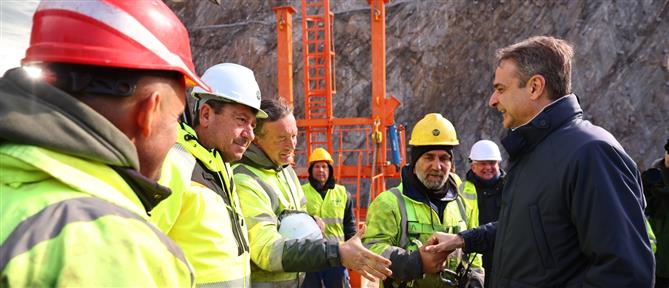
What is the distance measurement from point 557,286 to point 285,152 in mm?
1598

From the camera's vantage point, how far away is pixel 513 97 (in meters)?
2.34

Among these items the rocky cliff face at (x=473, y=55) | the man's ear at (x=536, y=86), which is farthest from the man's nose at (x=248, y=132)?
the rocky cliff face at (x=473, y=55)

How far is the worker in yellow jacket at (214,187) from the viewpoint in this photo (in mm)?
1903

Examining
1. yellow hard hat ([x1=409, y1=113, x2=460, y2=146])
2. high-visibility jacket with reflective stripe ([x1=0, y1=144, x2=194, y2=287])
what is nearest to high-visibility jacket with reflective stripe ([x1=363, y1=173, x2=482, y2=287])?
yellow hard hat ([x1=409, y1=113, x2=460, y2=146])

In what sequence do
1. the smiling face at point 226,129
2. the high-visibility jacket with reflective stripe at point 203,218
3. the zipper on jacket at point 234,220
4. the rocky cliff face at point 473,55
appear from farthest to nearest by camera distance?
the rocky cliff face at point 473,55 → the smiling face at point 226,129 → the zipper on jacket at point 234,220 → the high-visibility jacket with reflective stripe at point 203,218

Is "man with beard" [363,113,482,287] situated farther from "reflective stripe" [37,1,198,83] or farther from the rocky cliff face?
the rocky cliff face

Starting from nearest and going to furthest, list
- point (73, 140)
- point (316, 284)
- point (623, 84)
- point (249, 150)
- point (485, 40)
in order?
point (73, 140) → point (249, 150) → point (316, 284) → point (623, 84) → point (485, 40)

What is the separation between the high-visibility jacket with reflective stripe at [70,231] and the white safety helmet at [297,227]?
1707 mm

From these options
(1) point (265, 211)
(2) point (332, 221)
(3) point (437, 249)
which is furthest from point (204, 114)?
(2) point (332, 221)

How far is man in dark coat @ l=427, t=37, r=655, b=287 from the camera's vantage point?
188cm

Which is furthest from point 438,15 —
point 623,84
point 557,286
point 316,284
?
point 557,286

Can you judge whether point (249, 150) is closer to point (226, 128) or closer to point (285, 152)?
point (285, 152)

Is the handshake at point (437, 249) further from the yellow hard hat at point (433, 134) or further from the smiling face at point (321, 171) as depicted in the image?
the smiling face at point (321, 171)

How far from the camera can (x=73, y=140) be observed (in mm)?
952
